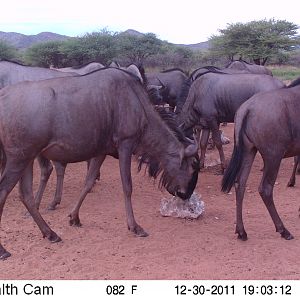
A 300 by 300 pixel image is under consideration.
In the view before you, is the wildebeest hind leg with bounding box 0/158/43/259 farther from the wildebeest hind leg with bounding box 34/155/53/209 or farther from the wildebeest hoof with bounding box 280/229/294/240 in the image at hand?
the wildebeest hoof with bounding box 280/229/294/240

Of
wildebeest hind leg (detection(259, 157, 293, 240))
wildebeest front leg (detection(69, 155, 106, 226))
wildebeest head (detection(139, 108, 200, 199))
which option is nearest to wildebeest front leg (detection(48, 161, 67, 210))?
wildebeest front leg (detection(69, 155, 106, 226))

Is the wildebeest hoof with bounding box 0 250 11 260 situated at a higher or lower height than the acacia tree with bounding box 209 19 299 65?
lower

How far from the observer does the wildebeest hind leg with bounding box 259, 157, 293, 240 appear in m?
5.67

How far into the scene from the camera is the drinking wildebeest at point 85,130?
16.9 feet

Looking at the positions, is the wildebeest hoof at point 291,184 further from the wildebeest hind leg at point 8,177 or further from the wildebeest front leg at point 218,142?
the wildebeest hind leg at point 8,177

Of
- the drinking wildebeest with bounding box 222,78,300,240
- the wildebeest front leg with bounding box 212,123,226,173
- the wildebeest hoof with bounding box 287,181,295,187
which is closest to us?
the drinking wildebeest with bounding box 222,78,300,240

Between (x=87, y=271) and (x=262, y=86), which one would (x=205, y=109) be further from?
(x=87, y=271)

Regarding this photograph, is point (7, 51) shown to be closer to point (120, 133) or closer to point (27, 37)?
point (120, 133)

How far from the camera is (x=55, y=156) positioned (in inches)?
217

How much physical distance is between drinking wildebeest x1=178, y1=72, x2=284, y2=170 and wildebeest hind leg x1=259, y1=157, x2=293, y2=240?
3829 millimetres

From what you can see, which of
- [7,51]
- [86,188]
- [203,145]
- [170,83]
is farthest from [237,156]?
[7,51]

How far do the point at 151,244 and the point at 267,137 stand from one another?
186 cm

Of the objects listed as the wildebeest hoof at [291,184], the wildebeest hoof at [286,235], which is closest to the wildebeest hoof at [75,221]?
the wildebeest hoof at [286,235]
